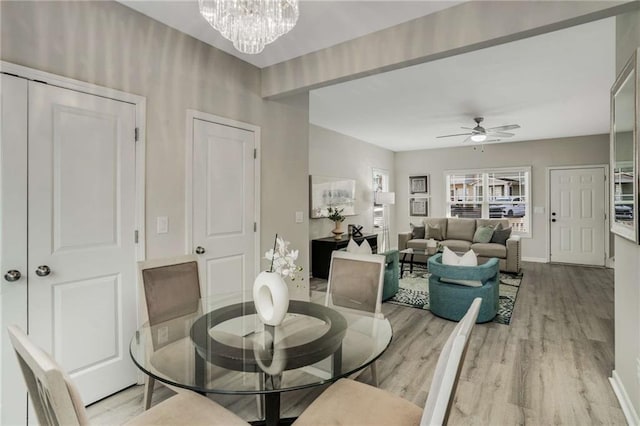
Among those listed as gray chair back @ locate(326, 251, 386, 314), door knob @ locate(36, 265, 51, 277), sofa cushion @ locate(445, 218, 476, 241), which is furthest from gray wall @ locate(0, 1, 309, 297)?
sofa cushion @ locate(445, 218, 476, 241)

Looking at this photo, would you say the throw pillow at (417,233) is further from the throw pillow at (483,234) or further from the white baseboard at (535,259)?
the white baseboard at (535,259)

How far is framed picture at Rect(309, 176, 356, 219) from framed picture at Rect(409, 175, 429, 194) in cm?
239

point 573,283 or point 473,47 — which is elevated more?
point 473,47

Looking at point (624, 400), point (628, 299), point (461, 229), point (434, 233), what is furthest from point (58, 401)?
point (461, 229)

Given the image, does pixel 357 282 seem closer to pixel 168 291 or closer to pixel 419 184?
pixel 168 291

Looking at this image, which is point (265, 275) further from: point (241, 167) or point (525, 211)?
point (525, 211)

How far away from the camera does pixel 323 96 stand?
4316 mm

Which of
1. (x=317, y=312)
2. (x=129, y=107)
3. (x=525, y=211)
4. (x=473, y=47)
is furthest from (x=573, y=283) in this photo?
(x=129, y=107)

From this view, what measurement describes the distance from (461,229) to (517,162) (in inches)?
78.7

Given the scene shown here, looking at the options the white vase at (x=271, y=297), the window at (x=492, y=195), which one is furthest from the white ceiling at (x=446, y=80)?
the white vase at (x=271, y=297)

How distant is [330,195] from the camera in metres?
6.05

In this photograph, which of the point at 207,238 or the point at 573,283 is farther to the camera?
the point at 573,283

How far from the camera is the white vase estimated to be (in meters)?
1.68

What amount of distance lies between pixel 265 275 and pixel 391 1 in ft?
6.39
